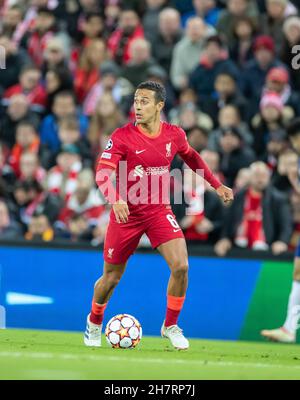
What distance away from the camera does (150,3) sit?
1655cm

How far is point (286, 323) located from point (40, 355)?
3854 mm

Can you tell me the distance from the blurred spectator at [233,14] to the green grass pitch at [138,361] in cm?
553

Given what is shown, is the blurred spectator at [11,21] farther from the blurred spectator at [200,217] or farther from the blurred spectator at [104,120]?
the blurred spectator at [200,217]

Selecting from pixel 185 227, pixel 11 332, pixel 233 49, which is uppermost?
pixel 233 49

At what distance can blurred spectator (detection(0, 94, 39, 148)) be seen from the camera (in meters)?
15.9

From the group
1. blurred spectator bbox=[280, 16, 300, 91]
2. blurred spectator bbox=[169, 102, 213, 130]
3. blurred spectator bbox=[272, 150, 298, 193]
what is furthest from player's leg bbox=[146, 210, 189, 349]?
blurred spectator bbox=[280, 16, 300, 91]

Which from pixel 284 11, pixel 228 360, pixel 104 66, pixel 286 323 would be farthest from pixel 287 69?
pixel 228 360

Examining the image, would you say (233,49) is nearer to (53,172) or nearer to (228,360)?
(53,172)

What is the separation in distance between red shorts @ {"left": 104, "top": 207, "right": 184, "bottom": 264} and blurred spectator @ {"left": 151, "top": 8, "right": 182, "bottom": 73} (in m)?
6.38

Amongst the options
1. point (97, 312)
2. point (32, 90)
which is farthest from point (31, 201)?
point (97, 312)

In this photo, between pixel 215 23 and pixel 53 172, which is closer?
pixel 53 172

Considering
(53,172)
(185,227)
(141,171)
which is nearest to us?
(141,171)

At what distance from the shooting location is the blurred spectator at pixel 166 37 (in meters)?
15.9
